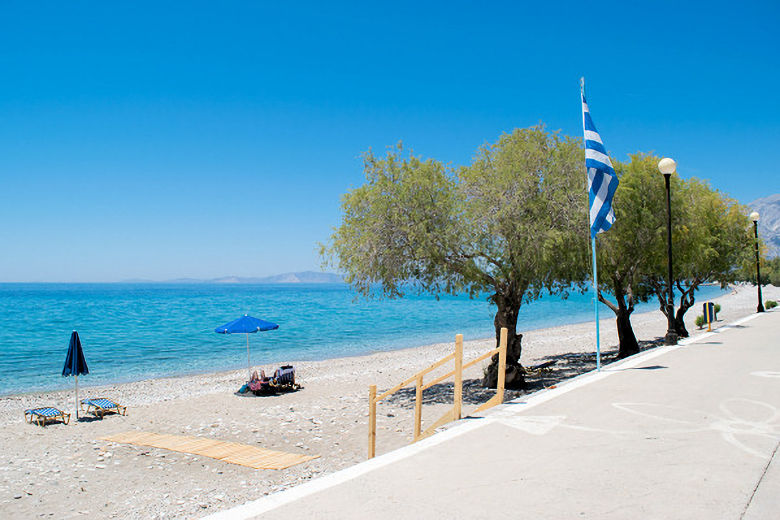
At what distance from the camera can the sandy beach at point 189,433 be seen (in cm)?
855

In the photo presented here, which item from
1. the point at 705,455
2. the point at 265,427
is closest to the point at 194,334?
the point at 265,427

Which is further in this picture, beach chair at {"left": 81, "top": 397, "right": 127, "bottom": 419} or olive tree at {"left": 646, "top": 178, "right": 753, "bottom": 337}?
olive tree at {"left": 646, "top": 178, "right": 753, "bottom": 337}

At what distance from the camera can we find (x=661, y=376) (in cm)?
1012

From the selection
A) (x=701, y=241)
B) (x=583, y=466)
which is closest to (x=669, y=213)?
(x=701, y=241)

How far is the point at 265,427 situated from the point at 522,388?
24.6ft

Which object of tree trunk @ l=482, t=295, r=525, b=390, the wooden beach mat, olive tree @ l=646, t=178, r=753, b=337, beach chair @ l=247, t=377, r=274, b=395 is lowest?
beach chair @ l=247, t=377, r=274, b=395

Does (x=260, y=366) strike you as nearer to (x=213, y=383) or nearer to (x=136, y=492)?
(x=213, y=383)

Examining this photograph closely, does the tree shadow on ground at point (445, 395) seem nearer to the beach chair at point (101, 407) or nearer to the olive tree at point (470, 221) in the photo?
the olive tree at point (470, 221)

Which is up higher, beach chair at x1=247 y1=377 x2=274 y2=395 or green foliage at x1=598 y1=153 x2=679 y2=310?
green foliage at x1=598 y1=153 x2=679 y2=310

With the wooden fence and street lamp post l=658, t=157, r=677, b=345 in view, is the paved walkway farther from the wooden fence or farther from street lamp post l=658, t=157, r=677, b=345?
street lamp post l=658, t=157, r=677, b=345

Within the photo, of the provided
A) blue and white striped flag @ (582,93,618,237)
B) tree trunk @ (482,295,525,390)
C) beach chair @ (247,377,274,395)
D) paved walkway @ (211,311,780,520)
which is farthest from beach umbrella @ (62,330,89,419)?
blue and white striped flag @ (582,93,618,237)

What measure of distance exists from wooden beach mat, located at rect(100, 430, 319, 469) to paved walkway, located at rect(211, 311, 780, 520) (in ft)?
15.1

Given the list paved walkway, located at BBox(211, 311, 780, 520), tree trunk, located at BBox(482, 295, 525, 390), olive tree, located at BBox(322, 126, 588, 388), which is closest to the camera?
paved walkway, located at BBox(211, 311, 780, 520)

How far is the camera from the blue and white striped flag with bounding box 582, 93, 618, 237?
11602mm
